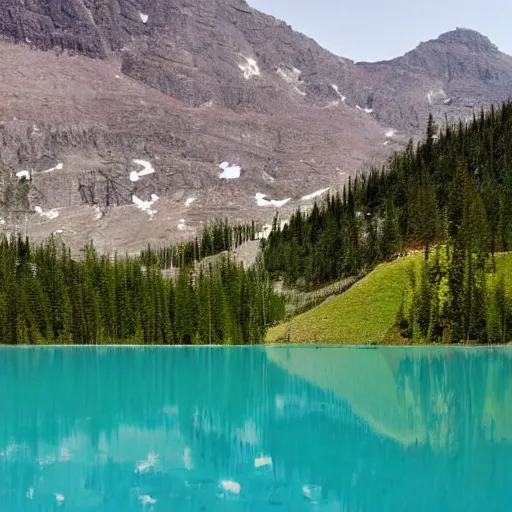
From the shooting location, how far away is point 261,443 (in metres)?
25.3

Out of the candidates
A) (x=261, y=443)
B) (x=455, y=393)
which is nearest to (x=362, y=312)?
(x=455, y=393)

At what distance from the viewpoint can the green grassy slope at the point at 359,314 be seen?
87375 mm

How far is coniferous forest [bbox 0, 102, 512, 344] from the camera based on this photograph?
8719 centimetres

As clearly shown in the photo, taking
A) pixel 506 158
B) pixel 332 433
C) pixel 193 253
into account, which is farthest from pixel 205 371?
pixel 193 253

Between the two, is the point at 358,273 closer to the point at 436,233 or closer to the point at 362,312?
the point at 436,233

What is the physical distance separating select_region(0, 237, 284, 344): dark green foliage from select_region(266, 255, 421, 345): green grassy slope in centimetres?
965

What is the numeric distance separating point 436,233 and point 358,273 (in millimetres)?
17300

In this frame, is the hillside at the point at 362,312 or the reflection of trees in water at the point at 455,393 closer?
the reflection of trees in water at the point at 455,393

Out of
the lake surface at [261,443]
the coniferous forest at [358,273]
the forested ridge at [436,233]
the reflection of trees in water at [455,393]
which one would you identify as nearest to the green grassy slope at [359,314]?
the coniferous forest at [358,273]

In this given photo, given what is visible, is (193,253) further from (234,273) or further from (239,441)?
(239,441)

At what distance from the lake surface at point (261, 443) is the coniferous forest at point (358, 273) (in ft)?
128

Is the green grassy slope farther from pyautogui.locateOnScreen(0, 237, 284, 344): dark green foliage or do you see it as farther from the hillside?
pyautogui.locateOnScreen(0, 237, 284, 344): dark green foliage

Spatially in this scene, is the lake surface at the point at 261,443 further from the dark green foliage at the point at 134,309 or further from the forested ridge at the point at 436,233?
the dark green foliage at the point at 134,309

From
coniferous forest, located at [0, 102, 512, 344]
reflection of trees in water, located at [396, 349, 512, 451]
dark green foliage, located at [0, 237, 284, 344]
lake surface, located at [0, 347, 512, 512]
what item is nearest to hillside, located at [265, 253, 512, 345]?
coniferous forest, located at [0, 102, 512, 344]
